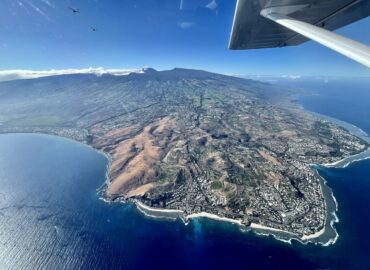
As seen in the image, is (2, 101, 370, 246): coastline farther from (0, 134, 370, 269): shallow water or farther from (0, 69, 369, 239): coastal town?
(0, 134, 370, 269): shallow water

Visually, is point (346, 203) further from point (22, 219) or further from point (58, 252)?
point (22, 219)

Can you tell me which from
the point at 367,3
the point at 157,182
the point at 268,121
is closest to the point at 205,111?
the point at 268,121

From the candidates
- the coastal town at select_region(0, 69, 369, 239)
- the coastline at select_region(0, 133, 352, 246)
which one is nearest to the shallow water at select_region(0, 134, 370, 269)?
the coastline at select_region(0, 133, 352, 246)

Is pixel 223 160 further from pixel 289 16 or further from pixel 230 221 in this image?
pixel 289 16

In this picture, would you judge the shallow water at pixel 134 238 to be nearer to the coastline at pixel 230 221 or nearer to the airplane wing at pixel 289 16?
the coastline at pixel 230 221

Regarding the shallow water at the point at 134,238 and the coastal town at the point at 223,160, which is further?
the coastal town at the point at 223,160

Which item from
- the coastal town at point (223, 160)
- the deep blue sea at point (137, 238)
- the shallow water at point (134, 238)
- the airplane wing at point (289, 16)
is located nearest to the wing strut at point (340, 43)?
the airplane wing at point (289, 16)
